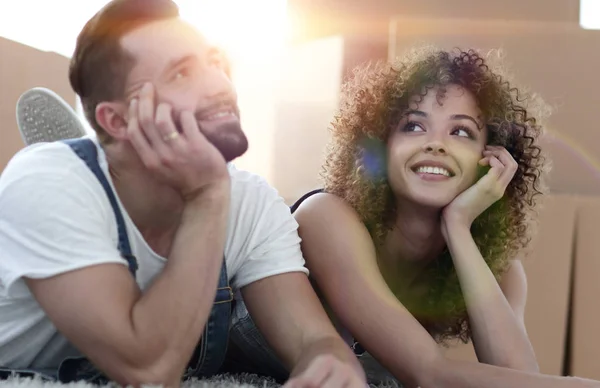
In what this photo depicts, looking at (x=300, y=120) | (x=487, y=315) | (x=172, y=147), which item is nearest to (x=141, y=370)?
(x=172, y=147)

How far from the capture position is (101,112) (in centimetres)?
72

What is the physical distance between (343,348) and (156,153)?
29cm

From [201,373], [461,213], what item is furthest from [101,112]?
[461,213]

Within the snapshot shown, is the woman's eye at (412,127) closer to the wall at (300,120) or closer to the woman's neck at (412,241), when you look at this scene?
the woman's neck at (412,241)

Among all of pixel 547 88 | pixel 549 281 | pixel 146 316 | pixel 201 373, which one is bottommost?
pixel 549 281

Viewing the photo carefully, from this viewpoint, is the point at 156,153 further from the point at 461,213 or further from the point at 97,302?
the point at 461,213

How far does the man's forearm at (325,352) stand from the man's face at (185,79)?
0.23 m

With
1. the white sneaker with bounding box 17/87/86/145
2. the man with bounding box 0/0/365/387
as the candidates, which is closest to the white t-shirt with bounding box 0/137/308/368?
the man with bounding box 0/0/365/387

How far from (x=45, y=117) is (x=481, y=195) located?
70 cm

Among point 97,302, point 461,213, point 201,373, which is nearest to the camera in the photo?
point 97,302

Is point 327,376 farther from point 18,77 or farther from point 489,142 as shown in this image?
point 18,77

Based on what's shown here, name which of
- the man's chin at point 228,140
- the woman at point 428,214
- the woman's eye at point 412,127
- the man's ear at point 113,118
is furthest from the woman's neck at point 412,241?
the man's ear at point 113,118

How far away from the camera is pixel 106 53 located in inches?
28.3

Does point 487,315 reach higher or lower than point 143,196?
lower
